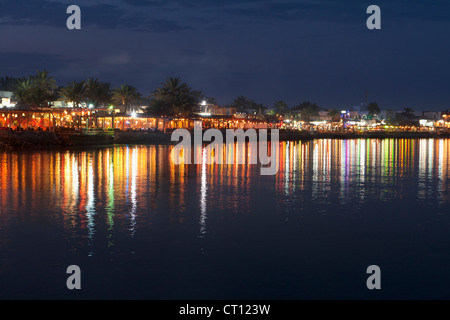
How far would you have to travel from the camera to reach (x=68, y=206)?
1936 centimetres

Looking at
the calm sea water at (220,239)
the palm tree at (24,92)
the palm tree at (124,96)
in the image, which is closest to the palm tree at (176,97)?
the palm tree at (124,96)

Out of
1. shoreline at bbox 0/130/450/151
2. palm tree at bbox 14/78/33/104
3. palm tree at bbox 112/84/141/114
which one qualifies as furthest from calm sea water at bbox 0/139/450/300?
palm tree at bbox 112/84/141/114

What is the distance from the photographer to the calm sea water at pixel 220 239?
10773 mm

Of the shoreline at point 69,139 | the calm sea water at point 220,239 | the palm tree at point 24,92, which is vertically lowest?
the calm sea water at point 220,239

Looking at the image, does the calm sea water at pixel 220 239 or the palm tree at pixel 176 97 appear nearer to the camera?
the calm sea water at pixel 220 239

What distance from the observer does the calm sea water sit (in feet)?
35.3

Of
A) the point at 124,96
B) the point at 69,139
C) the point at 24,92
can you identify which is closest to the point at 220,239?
the point at 69,139

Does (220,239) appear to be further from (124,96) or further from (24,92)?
(124,96)

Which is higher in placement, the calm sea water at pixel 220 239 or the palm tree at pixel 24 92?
the palm tree at pixel 24 92

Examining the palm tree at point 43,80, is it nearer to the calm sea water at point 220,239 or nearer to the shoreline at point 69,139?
the shoreline at point 69,139

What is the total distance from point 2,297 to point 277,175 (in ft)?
76.6

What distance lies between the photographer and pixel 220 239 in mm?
14523
